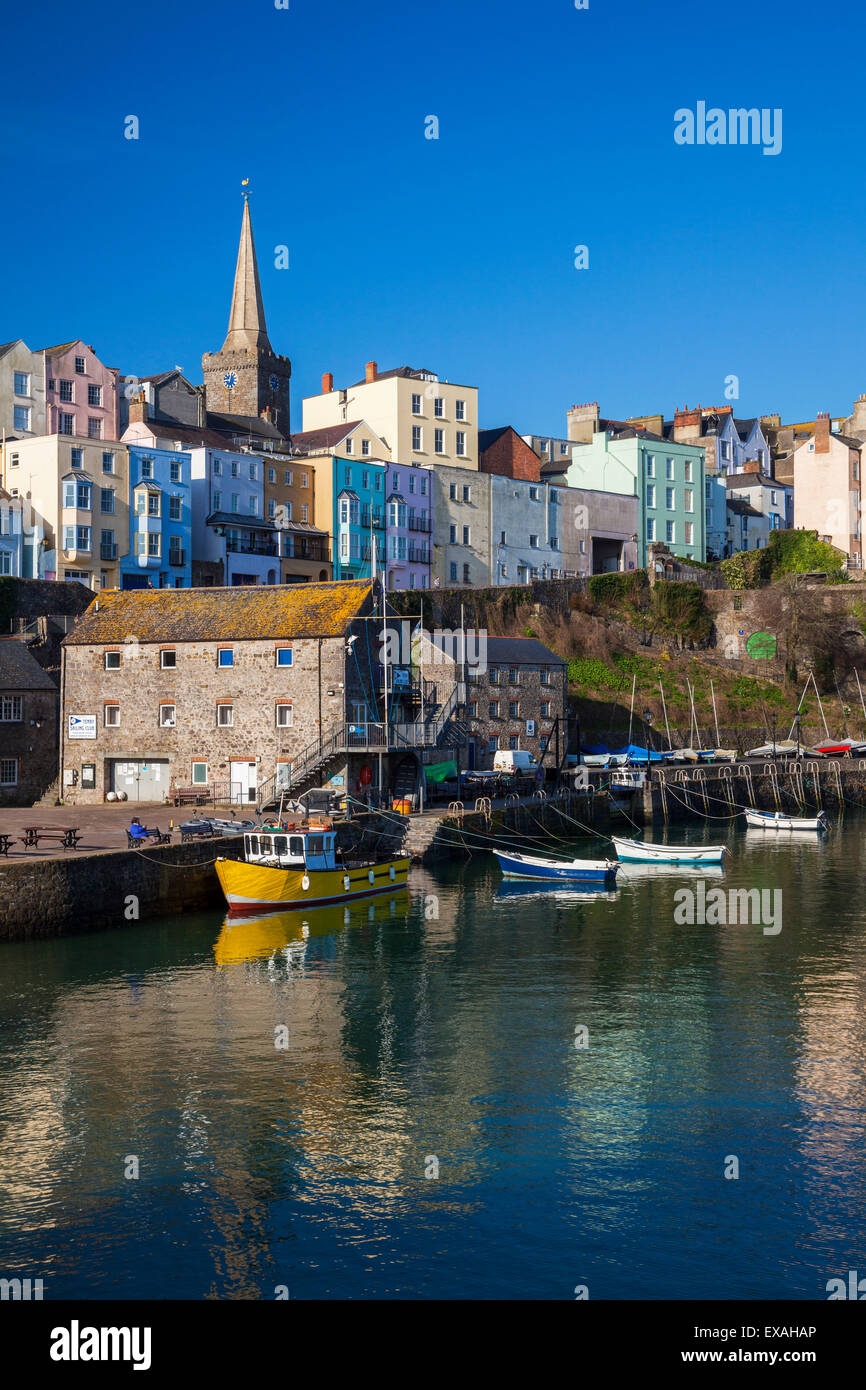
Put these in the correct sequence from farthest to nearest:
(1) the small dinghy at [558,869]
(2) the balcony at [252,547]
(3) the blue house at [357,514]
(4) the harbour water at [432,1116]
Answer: (3) the blue house at [357,514]
(2) the balcony at [252,547]
(1) the small dinghy at [558,869]
(4) the harbour water at [432,1116]

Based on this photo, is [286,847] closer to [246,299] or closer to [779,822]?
[779,822]

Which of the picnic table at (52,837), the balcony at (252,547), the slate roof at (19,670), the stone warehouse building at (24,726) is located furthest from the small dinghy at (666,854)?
the balcony at (252,547)

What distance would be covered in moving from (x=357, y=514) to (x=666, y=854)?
38434 millimetres

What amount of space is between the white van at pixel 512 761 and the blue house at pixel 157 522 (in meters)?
22.4

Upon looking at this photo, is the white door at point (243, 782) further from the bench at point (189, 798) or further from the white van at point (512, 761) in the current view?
the white van at point (512, 761)

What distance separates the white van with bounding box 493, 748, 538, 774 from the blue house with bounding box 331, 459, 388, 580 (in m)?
21.2

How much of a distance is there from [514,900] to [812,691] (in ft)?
173

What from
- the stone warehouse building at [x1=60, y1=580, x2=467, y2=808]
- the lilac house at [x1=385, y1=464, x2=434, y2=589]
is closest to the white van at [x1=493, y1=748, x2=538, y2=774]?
the stone warehouse building at [x1=60, y1=580, x2=467, y2=808]

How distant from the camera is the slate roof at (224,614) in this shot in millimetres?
53906

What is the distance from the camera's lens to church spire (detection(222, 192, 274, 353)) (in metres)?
115

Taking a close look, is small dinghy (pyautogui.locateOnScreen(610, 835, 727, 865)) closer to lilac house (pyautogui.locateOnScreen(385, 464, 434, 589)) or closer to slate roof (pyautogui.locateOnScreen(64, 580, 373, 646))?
slate roof (pyautogui.locateOnScreen(64, 580, 373, 646))
